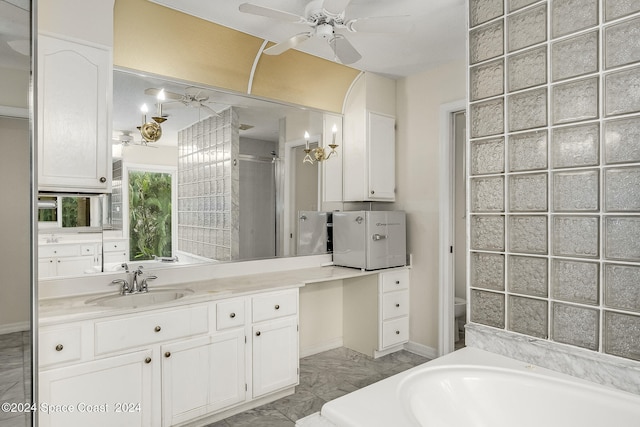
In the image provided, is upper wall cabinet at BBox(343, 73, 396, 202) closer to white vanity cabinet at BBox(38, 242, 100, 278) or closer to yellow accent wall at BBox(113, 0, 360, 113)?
yellow accent wall at BBox(113, 0, 360, 113)

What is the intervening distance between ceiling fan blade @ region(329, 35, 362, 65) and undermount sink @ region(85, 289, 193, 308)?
1.78 meters

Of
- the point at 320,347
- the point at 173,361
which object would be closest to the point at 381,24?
the point at 173,361

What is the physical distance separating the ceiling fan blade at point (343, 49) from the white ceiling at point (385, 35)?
238 millimetres

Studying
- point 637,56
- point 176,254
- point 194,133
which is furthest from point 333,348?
point 637,56

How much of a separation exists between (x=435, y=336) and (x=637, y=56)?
2701mm

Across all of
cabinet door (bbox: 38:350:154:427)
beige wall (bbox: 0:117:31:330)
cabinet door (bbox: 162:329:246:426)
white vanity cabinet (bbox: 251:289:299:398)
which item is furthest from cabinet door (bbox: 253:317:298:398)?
beige wall (bbox: 0:117:31:330)

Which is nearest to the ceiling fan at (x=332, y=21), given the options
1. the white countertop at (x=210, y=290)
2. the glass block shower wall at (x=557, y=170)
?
the glass block shower wall at (x=557, y=170)

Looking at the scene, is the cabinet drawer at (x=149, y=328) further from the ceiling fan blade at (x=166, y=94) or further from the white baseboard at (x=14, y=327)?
the ceiling fan blade at (x=166, y=94)

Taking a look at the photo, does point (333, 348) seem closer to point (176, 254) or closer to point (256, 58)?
point (176, 254)

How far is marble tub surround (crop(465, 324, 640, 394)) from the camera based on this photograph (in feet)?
4.16

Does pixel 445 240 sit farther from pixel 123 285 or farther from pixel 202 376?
pixel 123 285

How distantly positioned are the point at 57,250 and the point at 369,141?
252cm

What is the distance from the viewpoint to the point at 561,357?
4.63ft

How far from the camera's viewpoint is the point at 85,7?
6.69 feet
